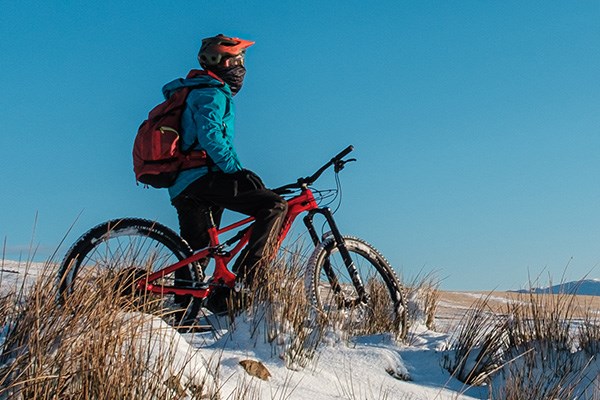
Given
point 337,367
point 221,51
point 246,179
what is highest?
point 221,51

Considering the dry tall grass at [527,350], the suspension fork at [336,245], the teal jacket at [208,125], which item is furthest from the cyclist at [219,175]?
the dry tall grass at [527,350]

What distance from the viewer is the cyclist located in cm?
502

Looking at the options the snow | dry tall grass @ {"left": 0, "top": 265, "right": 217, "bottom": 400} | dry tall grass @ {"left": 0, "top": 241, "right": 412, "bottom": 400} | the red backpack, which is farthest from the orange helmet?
dry tall grass @ {"left": 0, "top": 265, "right": 217, "bottom": 400}

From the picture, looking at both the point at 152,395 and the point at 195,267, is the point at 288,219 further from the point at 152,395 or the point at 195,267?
the point at 152,395

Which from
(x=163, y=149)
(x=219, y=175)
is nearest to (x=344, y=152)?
(x=219, y=175)

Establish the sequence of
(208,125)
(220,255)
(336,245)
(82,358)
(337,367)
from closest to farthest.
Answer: (82,358)
(337,367)
(208,125)
(220,255)
(336,245)

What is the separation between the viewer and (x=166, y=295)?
519 cm

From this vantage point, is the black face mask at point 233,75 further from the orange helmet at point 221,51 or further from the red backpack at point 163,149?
the red backpack at point 163,149

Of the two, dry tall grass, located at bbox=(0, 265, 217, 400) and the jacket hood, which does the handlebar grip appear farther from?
dry tall grass, located at bbox=(0, 265, 217, 400)

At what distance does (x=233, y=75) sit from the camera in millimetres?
5422

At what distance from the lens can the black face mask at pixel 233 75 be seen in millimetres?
5387

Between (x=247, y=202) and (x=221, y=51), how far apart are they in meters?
1.00

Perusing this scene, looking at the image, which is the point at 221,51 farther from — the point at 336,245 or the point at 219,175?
the point at 336,245

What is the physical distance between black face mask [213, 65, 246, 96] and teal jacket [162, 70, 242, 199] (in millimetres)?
126
